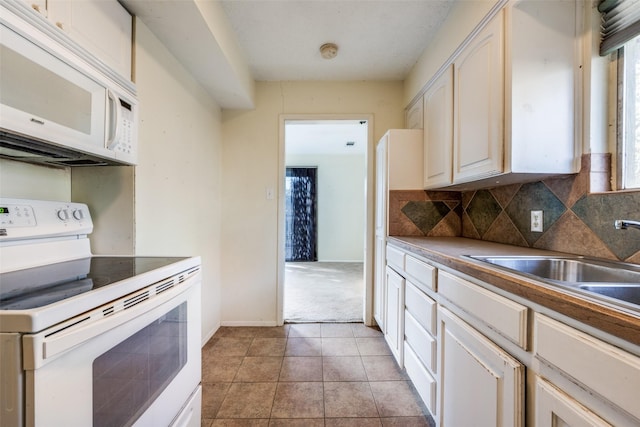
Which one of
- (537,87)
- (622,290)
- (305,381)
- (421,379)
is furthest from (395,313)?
(537,87)

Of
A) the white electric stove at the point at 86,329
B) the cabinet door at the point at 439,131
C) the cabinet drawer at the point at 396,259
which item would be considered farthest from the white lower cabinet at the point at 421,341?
the white electric stove at the point at 86,329

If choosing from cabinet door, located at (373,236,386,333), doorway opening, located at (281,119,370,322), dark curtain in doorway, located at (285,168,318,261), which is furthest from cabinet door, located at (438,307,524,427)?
dark curtain in doorway, located at (285,168,318,261)

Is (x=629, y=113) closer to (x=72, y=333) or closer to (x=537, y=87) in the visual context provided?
(x=537, y=87)

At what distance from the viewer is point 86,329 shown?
585 millimetres

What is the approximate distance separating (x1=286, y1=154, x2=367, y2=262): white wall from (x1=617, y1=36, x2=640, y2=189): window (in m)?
4.69

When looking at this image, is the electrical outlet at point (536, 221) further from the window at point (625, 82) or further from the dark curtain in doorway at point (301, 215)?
the dark curtain in doorway at point (301, 215)

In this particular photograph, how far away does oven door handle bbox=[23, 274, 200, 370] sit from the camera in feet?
1.63

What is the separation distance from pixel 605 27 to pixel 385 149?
1.24m

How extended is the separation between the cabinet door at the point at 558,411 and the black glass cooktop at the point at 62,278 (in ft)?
3.79

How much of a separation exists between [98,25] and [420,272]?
1849mm

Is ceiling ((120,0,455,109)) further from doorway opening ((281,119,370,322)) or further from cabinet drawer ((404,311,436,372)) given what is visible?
doorway opening ((281,119,370,322))

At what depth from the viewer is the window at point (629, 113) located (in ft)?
3.37

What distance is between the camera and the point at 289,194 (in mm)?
5664

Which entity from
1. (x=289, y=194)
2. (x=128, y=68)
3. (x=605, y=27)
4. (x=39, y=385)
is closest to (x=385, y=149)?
(x=605, y=27)
